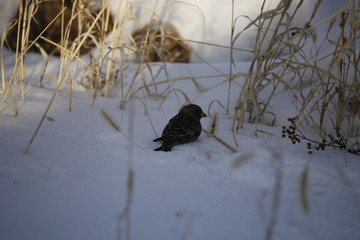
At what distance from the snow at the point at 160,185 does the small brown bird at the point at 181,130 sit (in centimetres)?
6

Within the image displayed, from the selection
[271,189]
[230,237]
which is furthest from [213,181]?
[230,237]

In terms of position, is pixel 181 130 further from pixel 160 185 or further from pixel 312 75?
pixel 312 75

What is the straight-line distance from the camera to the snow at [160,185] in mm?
1208

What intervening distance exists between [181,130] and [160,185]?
25.9 inches

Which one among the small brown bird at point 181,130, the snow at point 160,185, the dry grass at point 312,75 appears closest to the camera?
the snow at point 160,185

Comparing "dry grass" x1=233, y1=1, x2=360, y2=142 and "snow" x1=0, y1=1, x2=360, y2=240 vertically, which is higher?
"dry grass" x1=233, y1=1, x2=360, y2=142

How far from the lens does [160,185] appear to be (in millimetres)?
1534

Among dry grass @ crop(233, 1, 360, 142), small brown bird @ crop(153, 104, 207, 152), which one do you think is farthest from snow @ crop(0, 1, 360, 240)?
dry grass @ crop(233, 1, 360, 142)

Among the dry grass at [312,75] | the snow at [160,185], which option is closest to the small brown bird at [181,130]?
the snow at [160,185]

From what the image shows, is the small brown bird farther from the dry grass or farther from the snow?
the dry grass

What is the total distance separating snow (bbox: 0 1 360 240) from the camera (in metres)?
1.21

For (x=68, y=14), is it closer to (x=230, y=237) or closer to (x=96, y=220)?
(x=96, y=220)

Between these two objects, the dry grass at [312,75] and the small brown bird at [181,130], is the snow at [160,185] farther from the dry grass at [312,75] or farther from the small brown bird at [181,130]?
the dry grass at [312,75]

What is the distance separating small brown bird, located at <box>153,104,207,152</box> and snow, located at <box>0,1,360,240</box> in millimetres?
57
